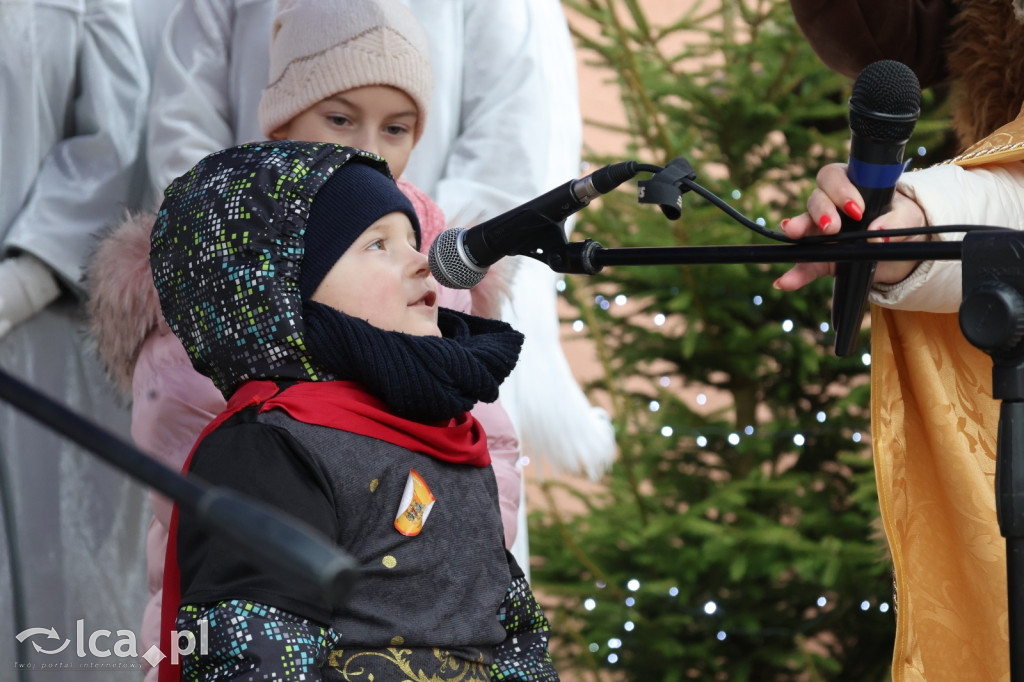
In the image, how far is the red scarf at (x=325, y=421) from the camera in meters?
1.35

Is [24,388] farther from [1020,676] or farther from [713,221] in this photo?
[713,221]

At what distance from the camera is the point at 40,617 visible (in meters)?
2.51

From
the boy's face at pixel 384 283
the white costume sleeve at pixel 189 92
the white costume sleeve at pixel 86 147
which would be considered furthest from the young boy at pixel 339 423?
the white costume sleeve at pixel 86 147

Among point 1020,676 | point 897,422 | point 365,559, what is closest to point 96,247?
point 365,559

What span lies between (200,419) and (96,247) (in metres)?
0.44

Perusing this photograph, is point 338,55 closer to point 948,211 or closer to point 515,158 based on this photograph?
point 515,158

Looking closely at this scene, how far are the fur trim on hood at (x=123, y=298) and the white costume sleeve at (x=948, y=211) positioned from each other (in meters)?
1.20

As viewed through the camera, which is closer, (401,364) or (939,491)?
(401,364)

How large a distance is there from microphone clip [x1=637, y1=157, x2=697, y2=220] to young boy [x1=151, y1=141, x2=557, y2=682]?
39 centimetres

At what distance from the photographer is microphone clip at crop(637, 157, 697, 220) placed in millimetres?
1097

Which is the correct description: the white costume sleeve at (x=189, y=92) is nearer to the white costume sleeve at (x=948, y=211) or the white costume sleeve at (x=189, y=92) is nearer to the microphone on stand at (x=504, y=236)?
the microphone on stand at (x=504, y=236)

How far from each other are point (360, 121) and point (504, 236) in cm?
101

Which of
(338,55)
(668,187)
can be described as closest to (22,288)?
(338,55)

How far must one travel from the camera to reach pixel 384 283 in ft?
4.83
